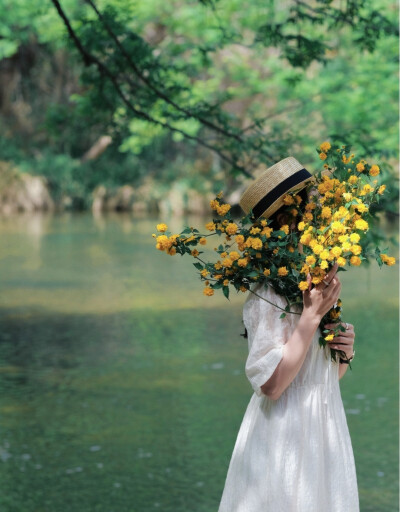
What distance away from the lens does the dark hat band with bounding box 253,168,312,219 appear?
3135 mm

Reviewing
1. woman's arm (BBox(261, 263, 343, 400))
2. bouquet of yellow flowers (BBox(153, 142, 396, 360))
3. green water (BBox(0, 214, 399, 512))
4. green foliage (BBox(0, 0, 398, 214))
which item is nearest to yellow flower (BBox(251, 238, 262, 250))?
bouquet of yellow flowers (BBox(153, 142, 396, 360))

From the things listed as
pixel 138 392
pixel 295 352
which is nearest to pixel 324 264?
pixel 295 352

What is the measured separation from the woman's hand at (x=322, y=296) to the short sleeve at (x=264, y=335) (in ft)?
0.33

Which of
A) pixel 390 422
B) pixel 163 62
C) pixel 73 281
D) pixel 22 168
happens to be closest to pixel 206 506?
pixel 390 422

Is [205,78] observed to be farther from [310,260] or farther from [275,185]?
[310,260]

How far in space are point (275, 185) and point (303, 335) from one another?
483 mm

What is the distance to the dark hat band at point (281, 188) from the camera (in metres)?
3.13

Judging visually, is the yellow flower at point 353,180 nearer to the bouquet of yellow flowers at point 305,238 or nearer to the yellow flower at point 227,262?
the bouquet of yellow flowers at point 305,238

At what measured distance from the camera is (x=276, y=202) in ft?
10.4

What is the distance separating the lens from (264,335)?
3.00m

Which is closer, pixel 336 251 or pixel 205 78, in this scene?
pixel 336 251

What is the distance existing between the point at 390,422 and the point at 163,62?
366 centimetres

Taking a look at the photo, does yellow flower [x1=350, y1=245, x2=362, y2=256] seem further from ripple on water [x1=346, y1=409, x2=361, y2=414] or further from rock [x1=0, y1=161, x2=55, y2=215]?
rock [x1=0, y1=161, x2=55, y2=215]

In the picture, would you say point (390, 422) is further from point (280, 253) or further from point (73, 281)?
point (73, 281)
